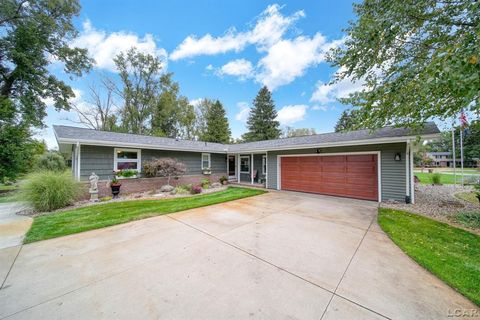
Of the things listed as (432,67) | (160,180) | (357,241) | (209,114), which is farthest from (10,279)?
(209,114)

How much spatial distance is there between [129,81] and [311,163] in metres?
22.8

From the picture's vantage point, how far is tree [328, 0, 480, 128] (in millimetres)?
4180

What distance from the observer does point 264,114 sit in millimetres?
28047

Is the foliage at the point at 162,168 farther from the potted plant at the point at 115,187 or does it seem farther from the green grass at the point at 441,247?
the green grass at the point at 441,247

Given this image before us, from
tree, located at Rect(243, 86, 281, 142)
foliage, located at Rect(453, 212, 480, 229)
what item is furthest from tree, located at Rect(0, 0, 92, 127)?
foliage, located at Rect(453, 212, 480, 229)

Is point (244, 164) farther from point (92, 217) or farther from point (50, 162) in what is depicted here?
point (50, 162)

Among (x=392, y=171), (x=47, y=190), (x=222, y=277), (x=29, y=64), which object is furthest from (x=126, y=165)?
(x=392, y=171)

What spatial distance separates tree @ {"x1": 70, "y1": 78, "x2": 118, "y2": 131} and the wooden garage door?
68.9 feet

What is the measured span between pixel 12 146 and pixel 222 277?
48.4 feet

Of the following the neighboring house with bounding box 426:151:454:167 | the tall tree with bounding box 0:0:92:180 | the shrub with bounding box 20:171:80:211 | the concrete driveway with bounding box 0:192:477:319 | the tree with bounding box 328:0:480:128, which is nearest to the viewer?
the concrete driveway with bounding box 0:192:477:319

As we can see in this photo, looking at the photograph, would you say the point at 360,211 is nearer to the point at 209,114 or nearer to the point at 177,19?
the point at 177,19

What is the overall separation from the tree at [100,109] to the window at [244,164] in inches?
668

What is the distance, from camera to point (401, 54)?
5.25 m

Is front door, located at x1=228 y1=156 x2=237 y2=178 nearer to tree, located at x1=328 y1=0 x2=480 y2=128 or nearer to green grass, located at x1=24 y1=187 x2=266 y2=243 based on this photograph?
green grass, located at x1=24 y1=187 x2=266 y2=243
